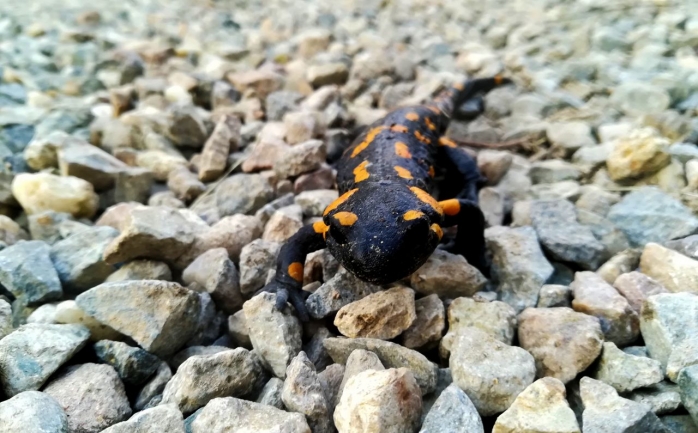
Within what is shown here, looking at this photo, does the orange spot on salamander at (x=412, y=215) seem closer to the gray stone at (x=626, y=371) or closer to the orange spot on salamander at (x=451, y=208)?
the orange spot on salamander at (x=451, y=208)

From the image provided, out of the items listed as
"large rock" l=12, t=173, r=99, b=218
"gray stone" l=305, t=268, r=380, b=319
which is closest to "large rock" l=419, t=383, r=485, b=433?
"gray stone" l=305, t=268, r=380, b=319

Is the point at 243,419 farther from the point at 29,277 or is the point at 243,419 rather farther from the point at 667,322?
the point at 667,322

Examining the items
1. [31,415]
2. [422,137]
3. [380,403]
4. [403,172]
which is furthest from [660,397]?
[422,137]

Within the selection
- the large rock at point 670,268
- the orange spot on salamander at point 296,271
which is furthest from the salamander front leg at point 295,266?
the large rock at point 670,268

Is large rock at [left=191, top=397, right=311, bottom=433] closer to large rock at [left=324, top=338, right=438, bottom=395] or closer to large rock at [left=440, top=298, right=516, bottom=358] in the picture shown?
large rock at [left=324, top=338, right=438, bottom=395]

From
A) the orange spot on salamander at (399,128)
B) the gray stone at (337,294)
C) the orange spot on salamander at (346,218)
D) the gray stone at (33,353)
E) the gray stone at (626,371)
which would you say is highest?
the orange spot on salamander at (346,218)
